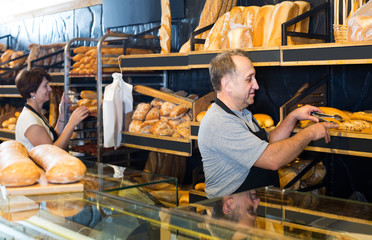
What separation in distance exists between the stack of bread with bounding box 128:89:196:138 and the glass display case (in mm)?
1657

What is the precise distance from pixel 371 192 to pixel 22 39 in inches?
183

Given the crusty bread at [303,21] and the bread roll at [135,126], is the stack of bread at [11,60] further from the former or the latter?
the crusty bread at [303,21]

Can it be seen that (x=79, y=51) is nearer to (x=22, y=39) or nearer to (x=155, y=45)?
(x=155, y=45)

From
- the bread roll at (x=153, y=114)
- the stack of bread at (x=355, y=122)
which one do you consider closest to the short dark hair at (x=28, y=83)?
the bread roll at (x=153, y=114)

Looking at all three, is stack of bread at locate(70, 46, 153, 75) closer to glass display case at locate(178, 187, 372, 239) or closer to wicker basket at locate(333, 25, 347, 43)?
wicker basket at locate(333, 25, 347, 43)

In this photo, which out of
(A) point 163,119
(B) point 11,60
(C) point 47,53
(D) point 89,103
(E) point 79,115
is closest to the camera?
(A) point 163,119

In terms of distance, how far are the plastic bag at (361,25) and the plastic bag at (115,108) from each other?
185 cm

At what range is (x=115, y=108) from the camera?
3.55 meters

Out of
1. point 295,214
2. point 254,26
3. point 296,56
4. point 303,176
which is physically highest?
point 254,26

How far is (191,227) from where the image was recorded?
3.86 feet

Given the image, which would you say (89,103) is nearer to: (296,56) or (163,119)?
(163,119)

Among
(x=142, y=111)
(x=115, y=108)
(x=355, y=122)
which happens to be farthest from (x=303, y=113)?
(x=115, y=108)

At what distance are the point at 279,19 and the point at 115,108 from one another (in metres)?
1.48

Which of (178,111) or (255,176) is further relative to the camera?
(178,111)
